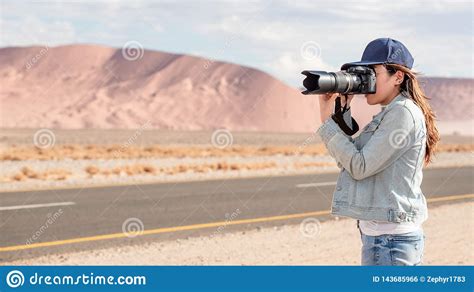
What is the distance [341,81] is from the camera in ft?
10.1

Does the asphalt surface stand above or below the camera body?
above

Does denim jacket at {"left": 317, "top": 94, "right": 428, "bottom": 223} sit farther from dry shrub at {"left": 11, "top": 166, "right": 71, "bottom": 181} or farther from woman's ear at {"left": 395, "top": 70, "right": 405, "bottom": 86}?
dry shrub at {"left": 11, "top": 166, "right": 71, "bottom": 181}

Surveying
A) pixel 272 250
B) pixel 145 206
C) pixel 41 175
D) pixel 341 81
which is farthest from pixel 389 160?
pixel 41 175

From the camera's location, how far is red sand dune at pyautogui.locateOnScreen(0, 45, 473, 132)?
344 ft

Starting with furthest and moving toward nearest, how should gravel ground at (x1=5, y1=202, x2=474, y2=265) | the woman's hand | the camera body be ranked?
gravel ground at (x1=5, y1=202, x2=474, y2=265) < the woman's hand < the camera body

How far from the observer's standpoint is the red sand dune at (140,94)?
104938mm

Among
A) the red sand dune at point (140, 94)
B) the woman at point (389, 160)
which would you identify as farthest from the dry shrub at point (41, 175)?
the red sand dune at point (140, 94)

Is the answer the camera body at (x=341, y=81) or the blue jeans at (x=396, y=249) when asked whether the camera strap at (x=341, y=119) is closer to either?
the camera body at (x=341, y=81)

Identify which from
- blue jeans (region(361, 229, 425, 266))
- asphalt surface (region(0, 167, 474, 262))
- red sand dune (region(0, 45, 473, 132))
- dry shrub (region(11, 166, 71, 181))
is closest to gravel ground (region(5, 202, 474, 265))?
asphalt surface (region(0, 167, 474, 262))

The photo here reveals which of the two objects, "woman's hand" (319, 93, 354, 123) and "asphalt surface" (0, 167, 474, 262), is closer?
"woman's hand" (319, 93, 354, 123)

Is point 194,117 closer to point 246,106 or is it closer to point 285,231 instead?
point 246,106

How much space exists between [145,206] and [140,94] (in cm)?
10443

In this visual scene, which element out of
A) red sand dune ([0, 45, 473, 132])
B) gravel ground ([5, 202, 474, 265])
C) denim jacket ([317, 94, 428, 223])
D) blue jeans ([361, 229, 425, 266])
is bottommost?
blue jeans ([361, 229, 425, 266])
